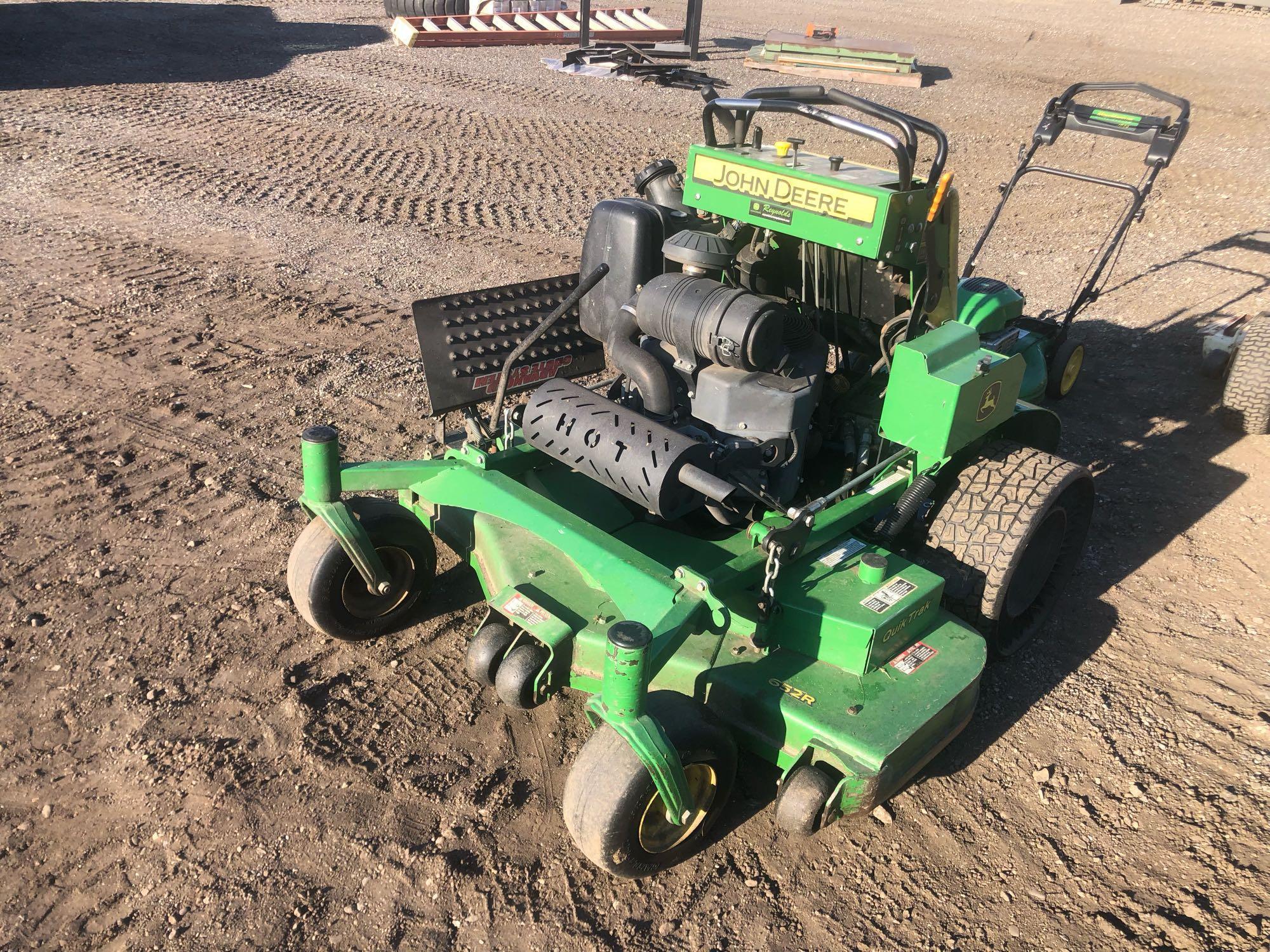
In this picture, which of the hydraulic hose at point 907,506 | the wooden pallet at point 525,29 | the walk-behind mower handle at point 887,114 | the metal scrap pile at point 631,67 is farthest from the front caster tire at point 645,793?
the wooden pallet at point 525,29

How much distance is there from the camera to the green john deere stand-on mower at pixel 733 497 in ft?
10.5

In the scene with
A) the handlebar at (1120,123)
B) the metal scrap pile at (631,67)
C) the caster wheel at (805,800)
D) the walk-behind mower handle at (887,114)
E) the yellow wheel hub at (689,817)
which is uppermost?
the walk-behind mower handle at (887,114)

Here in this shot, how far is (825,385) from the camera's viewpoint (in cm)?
446

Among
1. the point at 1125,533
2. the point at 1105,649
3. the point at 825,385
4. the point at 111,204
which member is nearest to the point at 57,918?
the point at 825,385

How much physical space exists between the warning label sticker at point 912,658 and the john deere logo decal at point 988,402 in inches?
39.1

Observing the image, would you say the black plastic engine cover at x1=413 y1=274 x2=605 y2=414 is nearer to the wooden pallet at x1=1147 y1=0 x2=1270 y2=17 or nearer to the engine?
the engine

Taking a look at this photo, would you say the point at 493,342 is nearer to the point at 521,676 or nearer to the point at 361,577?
the point at 361,577

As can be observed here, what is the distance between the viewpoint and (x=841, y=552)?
385 cm

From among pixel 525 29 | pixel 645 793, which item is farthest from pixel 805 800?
pixel 525 29

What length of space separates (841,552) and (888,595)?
346mm

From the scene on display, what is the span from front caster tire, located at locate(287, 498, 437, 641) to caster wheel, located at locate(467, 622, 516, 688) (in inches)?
25.8

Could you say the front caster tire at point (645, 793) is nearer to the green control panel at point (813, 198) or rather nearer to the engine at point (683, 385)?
the engine at point (683, 385)

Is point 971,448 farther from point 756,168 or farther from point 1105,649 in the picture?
point 756,168

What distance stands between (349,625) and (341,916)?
130cm
